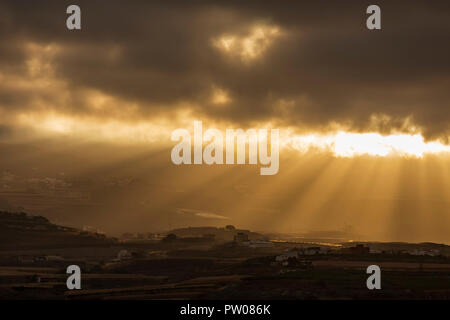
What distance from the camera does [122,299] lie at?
475 feet

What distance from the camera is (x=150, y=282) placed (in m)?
194

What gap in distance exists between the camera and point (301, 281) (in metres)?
163
